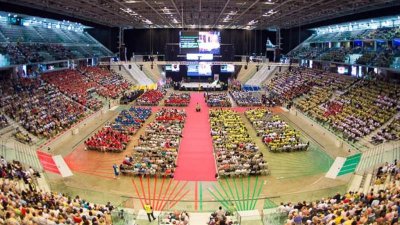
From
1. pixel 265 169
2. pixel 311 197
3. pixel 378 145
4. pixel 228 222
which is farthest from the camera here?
pixel 378 145

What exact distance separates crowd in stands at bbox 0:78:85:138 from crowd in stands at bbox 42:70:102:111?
134 centimetres

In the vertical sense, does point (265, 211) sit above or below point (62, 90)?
below

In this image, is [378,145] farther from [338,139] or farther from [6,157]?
[6,157]

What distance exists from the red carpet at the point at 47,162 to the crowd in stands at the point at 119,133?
3.07 meters

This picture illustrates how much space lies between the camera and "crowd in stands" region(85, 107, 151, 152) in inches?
1043

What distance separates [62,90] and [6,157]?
22.2 meters

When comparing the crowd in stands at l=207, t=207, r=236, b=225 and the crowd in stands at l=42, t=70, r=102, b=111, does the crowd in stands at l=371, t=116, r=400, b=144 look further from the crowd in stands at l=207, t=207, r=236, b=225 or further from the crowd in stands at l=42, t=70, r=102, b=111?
the crowd in stands at l=42, t=70, r=102, b=111

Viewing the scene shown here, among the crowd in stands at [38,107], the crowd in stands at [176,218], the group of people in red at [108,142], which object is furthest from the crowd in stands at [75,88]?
the crowd in stands at [176,218]

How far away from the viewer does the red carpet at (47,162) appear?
2214 cm

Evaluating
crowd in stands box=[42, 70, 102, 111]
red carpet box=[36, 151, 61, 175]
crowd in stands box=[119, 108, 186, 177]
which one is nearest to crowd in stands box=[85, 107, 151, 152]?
crowd in stands box=[119, 108, 186, 177]

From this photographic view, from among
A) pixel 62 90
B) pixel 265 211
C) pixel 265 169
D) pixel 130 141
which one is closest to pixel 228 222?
pixel 265 211

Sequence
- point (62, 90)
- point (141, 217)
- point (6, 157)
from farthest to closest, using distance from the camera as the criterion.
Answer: point (62, 90), point (6, 157), point (141, 217)

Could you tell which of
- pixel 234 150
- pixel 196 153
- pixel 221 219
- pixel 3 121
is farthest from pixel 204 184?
pixel 3 121

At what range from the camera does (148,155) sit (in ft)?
77.7
